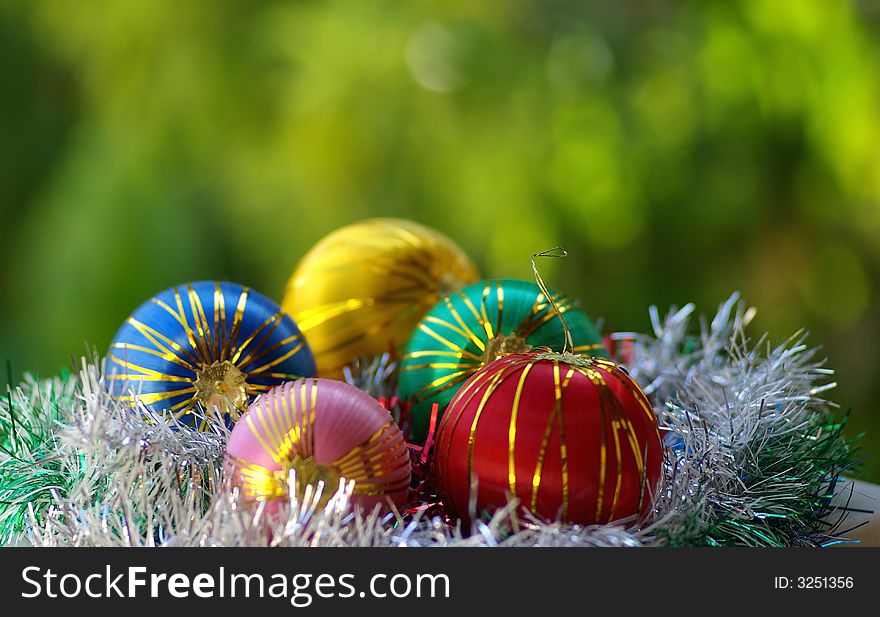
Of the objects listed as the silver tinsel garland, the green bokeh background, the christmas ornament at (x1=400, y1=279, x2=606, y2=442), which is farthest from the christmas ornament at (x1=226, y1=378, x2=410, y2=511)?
the green bokeh background

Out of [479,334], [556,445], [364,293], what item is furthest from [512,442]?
[364,293]

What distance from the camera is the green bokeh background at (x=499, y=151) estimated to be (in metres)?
1.59

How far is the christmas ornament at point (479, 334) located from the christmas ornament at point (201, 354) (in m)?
0.09

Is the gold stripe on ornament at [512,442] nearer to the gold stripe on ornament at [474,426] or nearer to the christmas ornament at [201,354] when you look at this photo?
the gold stripe on ornament at [474,426]

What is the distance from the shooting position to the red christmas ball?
1.51ft

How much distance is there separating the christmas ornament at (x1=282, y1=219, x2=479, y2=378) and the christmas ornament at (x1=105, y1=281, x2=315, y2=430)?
0.37 feet

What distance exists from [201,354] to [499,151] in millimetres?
1121

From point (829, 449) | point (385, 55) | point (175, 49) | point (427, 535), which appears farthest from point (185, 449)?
point (175, 49)

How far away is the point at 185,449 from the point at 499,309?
0.22m

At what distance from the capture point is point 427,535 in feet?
1.44

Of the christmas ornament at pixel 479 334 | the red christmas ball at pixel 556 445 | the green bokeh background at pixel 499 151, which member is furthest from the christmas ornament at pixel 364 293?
the green bokeh background at pixel 499 151

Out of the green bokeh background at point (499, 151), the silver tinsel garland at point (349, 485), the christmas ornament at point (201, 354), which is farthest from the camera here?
A: the green bokeh background at point (499, 151)

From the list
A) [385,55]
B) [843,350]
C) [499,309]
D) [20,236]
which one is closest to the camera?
[499,309]
